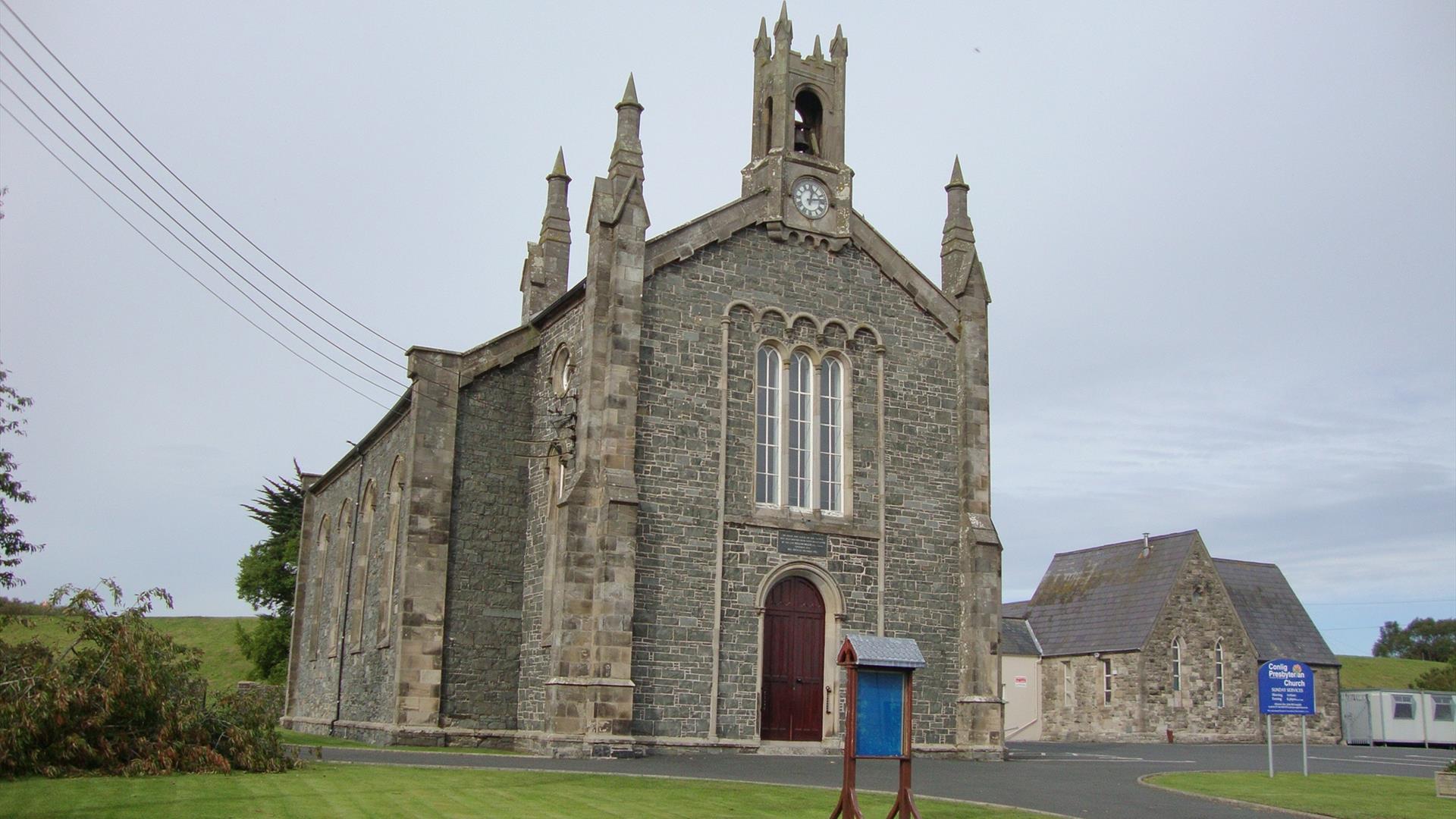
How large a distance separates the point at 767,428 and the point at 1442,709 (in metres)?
34.2

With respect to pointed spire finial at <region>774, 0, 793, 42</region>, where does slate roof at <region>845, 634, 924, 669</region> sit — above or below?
below

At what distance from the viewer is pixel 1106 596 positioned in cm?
4694

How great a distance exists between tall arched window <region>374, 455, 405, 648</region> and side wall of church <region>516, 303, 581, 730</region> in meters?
3.44

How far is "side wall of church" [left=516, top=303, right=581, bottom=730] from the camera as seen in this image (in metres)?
25.1

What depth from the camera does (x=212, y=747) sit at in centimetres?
1650

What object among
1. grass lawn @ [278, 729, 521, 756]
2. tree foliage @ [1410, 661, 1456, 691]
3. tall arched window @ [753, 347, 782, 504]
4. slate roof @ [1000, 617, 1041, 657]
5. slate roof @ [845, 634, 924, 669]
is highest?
tall arched window @ [753, 347, 782, 504]

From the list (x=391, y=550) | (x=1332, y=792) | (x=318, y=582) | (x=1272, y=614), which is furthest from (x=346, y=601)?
(x=1272, y=614)

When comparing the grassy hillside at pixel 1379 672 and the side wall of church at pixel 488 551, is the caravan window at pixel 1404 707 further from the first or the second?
the side wall of church at pixel 488 551

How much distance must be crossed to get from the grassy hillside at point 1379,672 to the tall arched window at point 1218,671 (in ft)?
108

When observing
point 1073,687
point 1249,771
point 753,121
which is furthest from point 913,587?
point 1073,687

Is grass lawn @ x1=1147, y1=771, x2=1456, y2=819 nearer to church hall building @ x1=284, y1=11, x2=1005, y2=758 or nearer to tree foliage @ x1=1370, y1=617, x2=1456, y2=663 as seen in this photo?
church hall building @ x1=284, y1=11, x2=1005, y2=758

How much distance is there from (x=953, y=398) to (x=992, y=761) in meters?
7.82

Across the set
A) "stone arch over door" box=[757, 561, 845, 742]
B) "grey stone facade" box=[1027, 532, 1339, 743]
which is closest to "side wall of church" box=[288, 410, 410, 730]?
"stone arch over door" box=[757, 561, 845, 742]

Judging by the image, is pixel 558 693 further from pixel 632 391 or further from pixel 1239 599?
pixel 1239 599
